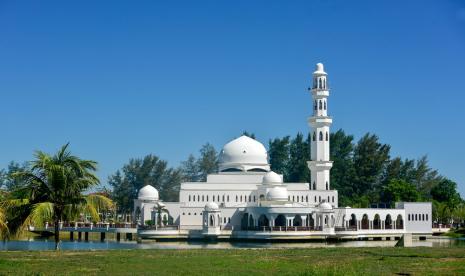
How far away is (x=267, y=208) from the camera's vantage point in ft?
239

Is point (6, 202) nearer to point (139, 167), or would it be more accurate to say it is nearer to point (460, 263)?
point (460, 263)

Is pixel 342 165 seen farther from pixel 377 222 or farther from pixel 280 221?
pixel 280 221

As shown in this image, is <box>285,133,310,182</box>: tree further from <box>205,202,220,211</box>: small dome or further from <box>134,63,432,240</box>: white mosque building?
<box>205,202,220,211</box>: small dome

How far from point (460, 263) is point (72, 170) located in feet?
56.0

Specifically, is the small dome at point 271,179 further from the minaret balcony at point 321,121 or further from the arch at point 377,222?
the arch at point 377,222

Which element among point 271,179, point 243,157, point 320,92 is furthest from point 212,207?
point 320,92

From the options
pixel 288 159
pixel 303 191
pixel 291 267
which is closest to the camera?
pixel 291 267

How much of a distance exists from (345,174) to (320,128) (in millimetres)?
26105

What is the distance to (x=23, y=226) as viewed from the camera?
87.7 ft

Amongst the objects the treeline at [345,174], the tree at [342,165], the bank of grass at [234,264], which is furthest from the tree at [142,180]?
the bank of grass at [234,264]

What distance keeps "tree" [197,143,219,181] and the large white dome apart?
39.0 metres

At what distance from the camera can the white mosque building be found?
72.8m

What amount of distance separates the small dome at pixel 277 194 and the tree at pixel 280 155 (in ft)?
120

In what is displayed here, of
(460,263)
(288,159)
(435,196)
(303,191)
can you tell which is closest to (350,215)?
(303,191)
